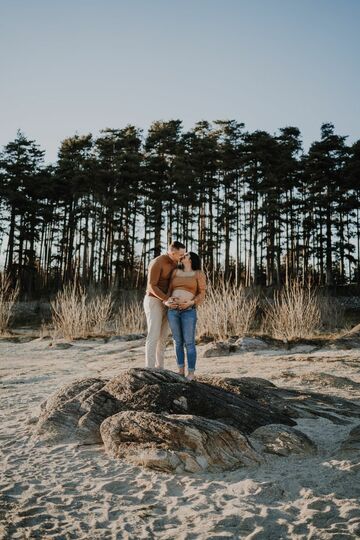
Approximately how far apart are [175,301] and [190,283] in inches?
11.7

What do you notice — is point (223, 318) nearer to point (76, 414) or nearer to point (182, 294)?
point (182, 294)

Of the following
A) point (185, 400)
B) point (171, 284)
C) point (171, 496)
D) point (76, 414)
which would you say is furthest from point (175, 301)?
point (171, 496)

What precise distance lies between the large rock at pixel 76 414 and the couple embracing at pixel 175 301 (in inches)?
44.6

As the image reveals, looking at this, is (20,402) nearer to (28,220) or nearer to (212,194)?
(212,194)

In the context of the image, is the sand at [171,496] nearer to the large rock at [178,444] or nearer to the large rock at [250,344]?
the large rock at [178,444]

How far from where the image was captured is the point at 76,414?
11.3ft

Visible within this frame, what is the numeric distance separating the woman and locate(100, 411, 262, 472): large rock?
1710 mm

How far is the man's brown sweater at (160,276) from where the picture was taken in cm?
476

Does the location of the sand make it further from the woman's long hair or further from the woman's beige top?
the woman's long hair

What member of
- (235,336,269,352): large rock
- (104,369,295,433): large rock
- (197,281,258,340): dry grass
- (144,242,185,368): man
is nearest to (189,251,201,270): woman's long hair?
(144,242,185,368): man

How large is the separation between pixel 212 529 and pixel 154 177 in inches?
1056

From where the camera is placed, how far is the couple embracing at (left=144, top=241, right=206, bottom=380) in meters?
4.70

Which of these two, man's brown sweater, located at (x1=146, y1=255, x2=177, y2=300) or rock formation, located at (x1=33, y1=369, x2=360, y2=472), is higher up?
man's brown sweater, located at (x1=146, y1=255, x2=177, y2=300)

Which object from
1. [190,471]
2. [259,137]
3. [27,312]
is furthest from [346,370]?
[259,137]
